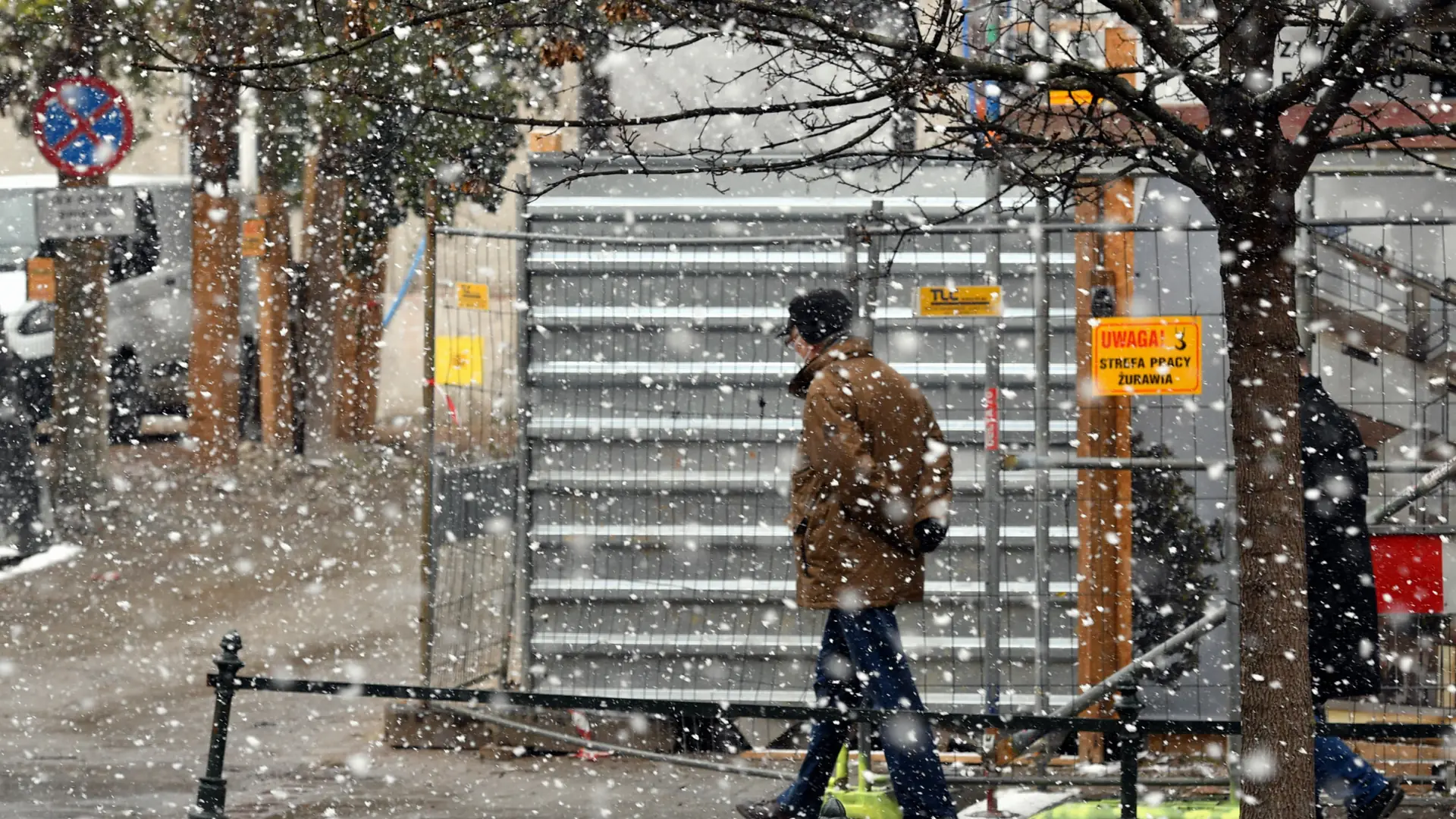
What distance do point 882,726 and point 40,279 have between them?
10308mm

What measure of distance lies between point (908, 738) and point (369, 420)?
14331 millimetres

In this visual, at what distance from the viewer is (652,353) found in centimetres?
861

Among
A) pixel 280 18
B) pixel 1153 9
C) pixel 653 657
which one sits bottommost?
pixel 653 657

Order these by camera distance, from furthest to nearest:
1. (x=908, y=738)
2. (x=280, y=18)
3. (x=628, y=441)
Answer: (x=280, y=18) → (x=628, y=441) → (x=908, y=738)

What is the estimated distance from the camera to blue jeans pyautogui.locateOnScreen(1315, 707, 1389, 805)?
21.0 ft

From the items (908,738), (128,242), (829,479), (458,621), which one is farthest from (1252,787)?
(128,242)

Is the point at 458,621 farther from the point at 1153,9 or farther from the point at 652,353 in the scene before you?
the point at 1153,9

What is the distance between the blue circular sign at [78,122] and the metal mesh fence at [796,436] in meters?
5.48

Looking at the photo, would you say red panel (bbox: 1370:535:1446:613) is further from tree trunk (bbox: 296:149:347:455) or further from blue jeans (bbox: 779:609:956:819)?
tree trunk (bbox: 296:149:347:455)

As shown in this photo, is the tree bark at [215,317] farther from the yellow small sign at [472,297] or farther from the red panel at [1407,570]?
the red panel at [1407,570]

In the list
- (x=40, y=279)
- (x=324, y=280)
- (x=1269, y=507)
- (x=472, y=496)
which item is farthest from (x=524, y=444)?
(x=324, y=280)

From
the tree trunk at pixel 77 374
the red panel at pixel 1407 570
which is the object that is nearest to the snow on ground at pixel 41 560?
the tree trunk at pixel 77 374

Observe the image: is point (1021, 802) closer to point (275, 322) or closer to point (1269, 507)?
point (1269, 507)

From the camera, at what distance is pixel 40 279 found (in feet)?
47.3
